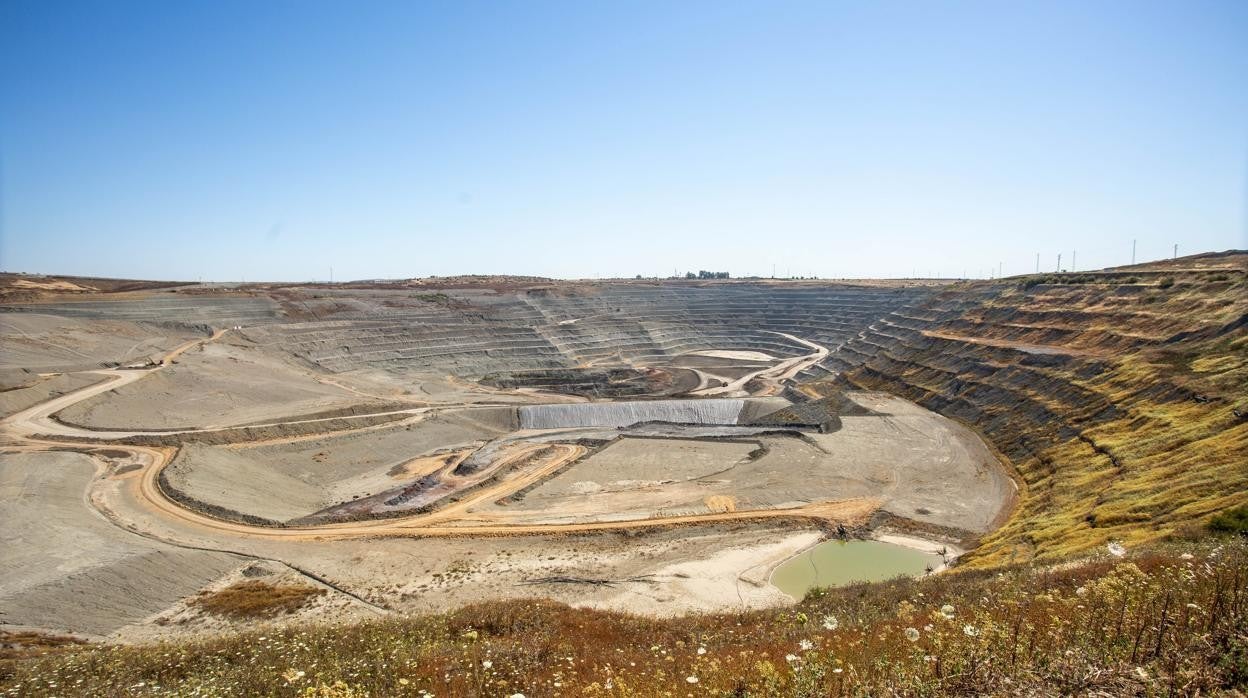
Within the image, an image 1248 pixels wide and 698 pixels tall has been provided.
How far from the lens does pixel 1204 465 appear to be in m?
25.4

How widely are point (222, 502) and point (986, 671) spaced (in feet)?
115

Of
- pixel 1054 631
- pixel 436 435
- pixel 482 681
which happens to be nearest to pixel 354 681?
pixel 482 681

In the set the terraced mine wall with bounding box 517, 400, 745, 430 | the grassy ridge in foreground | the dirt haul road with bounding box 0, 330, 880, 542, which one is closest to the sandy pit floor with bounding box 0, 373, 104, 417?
the dirt haul road with bounding box 0, 330, 880, 542

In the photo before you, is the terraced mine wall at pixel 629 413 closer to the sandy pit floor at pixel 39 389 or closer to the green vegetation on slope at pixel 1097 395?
the green vegetation on slope at pixel 1097 395

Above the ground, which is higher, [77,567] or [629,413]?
[77,567]

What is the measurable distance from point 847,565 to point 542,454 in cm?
2395

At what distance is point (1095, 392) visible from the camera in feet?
136

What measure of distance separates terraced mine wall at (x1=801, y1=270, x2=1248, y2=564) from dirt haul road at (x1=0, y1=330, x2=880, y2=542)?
364 inches

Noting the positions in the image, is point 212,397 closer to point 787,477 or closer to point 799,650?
point 787,477

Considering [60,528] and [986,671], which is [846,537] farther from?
[60,528]

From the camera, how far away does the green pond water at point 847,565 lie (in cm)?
2614

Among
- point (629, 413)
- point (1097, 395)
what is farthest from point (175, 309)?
point (1097, 395)

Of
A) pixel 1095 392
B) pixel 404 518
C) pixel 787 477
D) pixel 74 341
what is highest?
pixel 74 341

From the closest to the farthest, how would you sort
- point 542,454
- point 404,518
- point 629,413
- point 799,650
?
point 799,650
point 404,518
point 542,454
point 629,413
